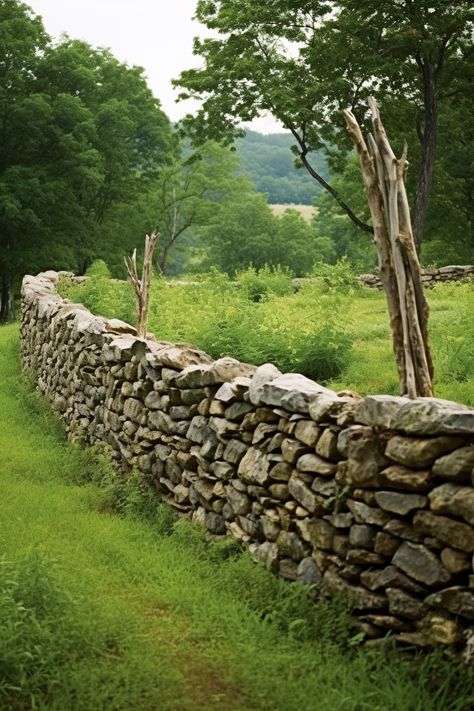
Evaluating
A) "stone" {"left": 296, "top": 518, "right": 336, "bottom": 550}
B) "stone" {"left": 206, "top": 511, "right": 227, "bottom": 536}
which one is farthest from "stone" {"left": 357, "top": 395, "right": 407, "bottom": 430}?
"stone" {"left": 206, "top": 511, "right": 227, "bottom": 536}

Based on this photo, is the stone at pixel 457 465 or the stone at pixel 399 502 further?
the stone at pixel 399 502

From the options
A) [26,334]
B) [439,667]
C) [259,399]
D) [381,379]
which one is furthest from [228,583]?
[26,334]

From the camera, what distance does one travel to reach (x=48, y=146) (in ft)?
88.9

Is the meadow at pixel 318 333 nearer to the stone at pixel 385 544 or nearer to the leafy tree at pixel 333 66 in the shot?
the stone at pixel 385 544

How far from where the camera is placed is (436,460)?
3463mm

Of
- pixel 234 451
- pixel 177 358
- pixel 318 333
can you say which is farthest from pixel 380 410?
pixel 318 333

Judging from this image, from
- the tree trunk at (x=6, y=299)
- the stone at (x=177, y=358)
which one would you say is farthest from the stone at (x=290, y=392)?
the tree trunk at (x=6, y=299)

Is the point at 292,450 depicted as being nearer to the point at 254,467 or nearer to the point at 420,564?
the point at 254,467

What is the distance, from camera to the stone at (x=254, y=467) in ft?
15.3

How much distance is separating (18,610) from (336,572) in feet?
5.61

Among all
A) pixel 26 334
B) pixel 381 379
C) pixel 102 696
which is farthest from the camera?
pixel 26 334

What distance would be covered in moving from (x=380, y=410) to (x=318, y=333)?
4.06 meters

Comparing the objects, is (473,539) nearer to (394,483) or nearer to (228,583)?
(394,483)

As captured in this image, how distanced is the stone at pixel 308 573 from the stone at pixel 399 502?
692 mm
